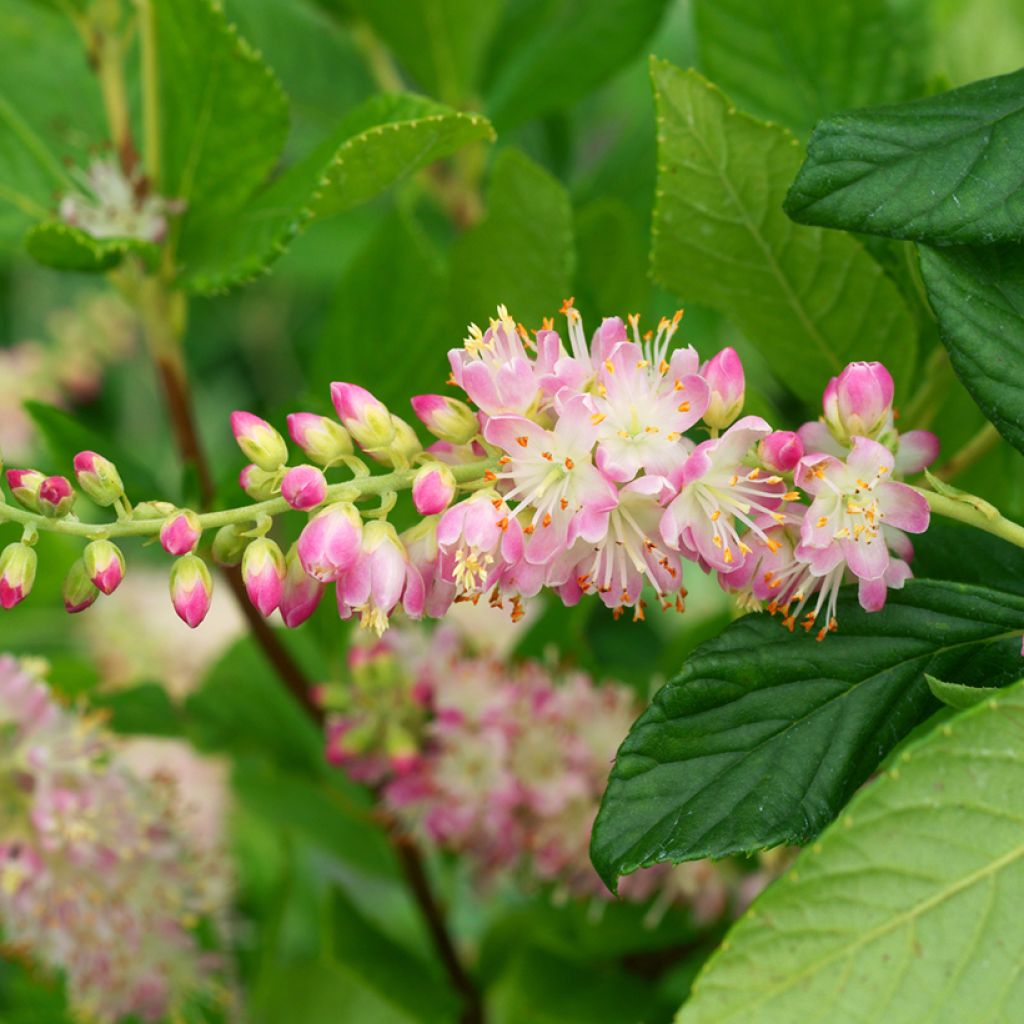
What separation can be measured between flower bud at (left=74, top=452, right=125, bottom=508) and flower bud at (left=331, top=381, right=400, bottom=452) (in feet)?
0.31

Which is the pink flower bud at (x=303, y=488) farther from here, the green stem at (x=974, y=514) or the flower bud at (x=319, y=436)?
the green stem at (x=974, y=514)

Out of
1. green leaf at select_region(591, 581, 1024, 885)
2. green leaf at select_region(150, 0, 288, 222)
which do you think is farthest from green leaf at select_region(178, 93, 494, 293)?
green leaf at select_region(591, 581, 1024, 885)

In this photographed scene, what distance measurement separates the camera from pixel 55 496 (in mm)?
508

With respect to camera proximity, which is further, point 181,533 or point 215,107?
point 215,107

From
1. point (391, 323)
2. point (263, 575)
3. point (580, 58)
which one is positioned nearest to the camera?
point (263, 575)

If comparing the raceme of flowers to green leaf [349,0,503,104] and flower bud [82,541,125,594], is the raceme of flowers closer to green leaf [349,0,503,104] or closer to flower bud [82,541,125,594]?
flower bud [82,541,125,594]

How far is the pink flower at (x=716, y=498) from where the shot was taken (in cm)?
48

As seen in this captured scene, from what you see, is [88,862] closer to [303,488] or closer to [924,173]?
[303,488]

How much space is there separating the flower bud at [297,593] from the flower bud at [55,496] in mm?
90

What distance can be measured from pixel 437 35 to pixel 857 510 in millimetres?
629

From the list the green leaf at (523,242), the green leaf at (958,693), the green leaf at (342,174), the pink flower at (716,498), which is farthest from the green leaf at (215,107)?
the green leaf at (958,693)

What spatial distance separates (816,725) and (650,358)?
0.59ft

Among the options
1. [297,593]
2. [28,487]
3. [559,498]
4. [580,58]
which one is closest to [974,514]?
[559,498]

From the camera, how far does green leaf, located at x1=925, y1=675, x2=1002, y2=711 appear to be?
0.45 m
